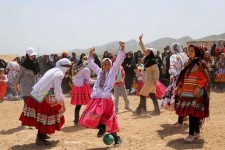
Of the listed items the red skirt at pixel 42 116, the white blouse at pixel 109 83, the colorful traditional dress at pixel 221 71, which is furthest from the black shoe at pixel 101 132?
the colorful traditional dress at pixel 221 71

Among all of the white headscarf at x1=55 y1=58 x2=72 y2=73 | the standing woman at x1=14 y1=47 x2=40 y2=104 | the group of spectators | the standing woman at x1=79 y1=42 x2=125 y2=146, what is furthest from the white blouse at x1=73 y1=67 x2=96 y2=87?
the group of spectators

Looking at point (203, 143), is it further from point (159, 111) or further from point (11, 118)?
point (11, 118)

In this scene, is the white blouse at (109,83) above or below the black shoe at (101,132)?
above

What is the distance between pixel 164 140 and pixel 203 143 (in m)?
0.78

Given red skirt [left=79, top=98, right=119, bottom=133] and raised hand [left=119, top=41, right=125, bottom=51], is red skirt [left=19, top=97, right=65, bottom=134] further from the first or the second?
raised hand [left=119, top=41, right=125, bottom=51]

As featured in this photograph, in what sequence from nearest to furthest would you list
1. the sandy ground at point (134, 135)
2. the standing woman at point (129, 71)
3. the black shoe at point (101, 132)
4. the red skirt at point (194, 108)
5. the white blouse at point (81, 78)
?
the black shoe at point (101, 132), the red skirt at point (194, 108), the sandy ground at point (134, 135), the white blouse at point (81, 78), the standing woman at point (129, 71)

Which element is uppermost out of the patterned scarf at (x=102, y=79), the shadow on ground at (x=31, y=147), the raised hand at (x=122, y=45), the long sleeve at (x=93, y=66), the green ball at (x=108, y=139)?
the raised hand at (x=122, y=45)

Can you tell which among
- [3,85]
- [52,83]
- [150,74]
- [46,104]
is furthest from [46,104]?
[3,85]

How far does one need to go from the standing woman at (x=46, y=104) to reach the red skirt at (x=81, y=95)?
177 cm

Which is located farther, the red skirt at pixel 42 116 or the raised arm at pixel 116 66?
the red skirt at pixel 42 116

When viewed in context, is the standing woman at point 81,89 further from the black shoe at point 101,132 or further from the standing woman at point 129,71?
the standing woman at point 129,71

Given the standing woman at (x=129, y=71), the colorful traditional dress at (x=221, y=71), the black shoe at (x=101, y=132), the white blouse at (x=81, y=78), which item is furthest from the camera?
the standing woman at (x=129, y=71)

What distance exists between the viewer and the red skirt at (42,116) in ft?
23.9

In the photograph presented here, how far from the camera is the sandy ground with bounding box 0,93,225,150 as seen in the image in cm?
736
